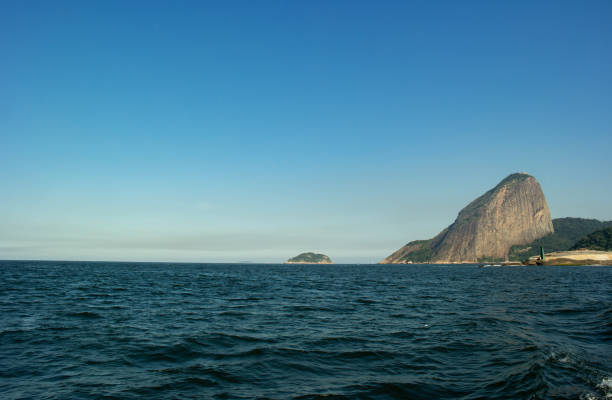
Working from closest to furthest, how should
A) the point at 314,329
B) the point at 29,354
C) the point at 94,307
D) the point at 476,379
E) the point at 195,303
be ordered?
the point at 476,379 → the point at 29,354 → the point at 314,329 → the point at 94,307 → the point at 195,303

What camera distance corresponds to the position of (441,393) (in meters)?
10.8

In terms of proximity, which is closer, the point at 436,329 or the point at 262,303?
the point at 436,329

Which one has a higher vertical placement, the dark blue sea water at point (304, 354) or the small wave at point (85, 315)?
the small wave at point (85, 315)

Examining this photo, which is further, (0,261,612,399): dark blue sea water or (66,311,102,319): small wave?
(66,311,102,319): small wave

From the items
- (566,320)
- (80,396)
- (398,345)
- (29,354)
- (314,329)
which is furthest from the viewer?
(566,320)

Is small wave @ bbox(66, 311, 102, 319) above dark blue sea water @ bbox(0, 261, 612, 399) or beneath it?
above

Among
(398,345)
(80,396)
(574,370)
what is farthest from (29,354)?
(574,370)

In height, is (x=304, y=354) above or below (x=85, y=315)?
below

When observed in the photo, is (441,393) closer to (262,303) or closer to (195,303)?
(262,303)

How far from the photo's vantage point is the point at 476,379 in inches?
474

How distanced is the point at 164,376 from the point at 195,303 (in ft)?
66.6

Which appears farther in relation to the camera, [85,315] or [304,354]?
[85,315]

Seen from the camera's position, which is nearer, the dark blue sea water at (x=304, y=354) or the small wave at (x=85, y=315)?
the dark blue sea water at (x=304, y=354)

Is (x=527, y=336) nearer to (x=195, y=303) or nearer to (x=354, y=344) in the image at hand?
(x=354, y=344)
